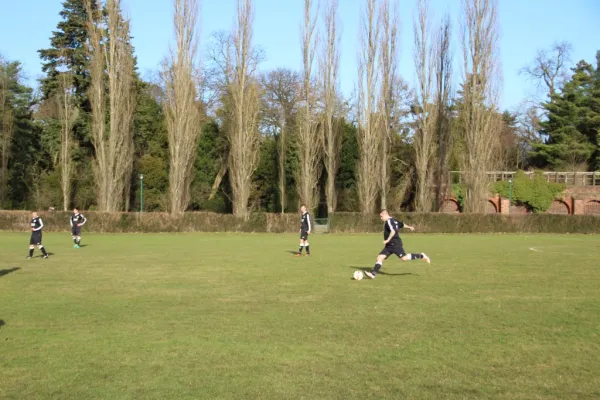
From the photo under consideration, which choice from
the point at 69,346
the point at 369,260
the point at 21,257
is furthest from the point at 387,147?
the point at 69,346

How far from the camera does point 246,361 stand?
283 inches

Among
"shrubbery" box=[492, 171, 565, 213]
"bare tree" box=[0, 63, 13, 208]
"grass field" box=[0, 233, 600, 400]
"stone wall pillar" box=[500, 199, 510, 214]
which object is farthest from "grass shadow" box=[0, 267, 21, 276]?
"stone wall pillar" box=[500, 199, 510, 214]

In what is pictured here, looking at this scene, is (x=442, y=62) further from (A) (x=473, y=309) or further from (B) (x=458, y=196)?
(A) (x=473, y=309)

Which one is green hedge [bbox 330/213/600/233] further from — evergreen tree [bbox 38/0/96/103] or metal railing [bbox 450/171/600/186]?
evergreen tree [bbox 38/0/96/103]

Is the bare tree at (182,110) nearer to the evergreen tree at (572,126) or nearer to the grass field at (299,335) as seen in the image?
the grass field at (299,335)

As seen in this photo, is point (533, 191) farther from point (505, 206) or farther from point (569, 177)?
point (569, 177)

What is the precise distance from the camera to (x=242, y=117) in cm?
4319

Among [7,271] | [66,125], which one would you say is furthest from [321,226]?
[7,271]

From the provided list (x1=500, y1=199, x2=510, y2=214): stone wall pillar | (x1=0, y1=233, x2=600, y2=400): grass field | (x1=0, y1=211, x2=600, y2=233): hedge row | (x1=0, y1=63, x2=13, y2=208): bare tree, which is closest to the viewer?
(x1=0, y1=233, x2=600, y2=400): grass field

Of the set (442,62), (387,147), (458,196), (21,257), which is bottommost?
(21,257)

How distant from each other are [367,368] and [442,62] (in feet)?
144

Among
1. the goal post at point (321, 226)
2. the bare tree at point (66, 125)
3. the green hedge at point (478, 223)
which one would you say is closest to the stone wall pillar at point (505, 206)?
Result: the green hedge at point (478, 223)

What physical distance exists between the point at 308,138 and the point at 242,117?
599cm

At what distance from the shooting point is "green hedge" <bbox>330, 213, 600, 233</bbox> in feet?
136
